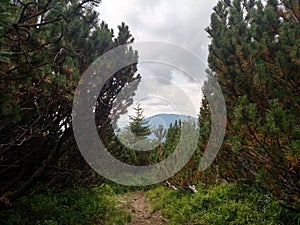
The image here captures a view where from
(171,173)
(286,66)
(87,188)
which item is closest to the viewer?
(286,66)

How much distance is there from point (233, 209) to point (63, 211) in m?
3.39

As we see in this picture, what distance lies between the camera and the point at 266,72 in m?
3.98

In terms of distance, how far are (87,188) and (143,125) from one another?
58.9 ft

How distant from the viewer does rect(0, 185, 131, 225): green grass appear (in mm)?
5043

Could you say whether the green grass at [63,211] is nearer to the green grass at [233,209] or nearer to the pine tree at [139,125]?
the green grass at [233,209]

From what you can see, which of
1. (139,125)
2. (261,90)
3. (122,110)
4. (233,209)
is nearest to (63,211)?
(122,110)

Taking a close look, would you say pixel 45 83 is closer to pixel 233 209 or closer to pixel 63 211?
pixel 63 211

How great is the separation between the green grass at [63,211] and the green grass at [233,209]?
1.50 metres

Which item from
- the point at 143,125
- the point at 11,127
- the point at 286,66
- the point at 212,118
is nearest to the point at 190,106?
the point at 212,118

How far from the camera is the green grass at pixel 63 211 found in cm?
504

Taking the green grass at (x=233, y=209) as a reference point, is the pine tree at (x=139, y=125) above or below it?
above

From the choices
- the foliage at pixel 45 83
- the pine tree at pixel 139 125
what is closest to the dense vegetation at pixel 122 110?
the foliage at pixel 45 83

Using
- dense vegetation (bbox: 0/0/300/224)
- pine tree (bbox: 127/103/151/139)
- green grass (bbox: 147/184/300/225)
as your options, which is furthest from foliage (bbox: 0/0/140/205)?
pine tree (bbox: 127/103/151/139)

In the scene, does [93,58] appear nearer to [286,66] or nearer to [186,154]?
[286,66]
